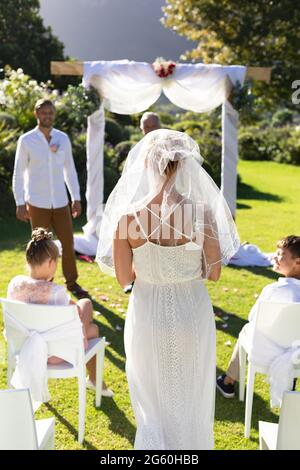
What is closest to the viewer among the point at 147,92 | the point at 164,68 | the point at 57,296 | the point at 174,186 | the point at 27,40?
the point at 174,186

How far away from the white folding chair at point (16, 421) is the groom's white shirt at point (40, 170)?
3.65 meters

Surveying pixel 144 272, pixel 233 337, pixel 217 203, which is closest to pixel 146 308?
pixel 144 272

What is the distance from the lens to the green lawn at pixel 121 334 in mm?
3510

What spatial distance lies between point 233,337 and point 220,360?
0.55 m

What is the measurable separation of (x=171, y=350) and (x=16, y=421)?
2.99 ft

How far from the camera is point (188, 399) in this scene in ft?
9.15

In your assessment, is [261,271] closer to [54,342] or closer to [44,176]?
[44,176]

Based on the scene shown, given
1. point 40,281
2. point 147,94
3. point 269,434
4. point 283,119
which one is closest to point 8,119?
point 147,94

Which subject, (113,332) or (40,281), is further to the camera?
(113,332)

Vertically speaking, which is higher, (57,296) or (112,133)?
(112,133)

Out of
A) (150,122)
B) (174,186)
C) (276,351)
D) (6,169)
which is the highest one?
(150,122)

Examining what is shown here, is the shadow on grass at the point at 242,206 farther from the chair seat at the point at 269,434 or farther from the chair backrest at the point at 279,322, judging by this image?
the chair seat at the point at 269,434

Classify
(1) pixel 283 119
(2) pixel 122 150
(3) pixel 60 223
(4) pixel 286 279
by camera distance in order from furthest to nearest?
(1) pixel 283 119 → (2) pixel 122 150 → (3) pixel 60 223 → (4) pixel 286 279

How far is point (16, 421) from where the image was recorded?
2.16 metres
